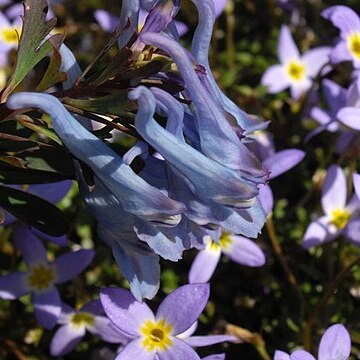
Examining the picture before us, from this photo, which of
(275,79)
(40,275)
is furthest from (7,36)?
(40,275)

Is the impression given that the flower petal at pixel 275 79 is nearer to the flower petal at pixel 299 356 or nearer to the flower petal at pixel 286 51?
the flower petal at pixel 286 51

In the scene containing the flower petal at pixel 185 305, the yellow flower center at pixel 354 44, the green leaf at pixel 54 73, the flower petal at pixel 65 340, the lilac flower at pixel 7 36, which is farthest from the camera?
the lilac flower at pixel 7 36

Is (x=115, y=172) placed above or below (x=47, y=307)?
above

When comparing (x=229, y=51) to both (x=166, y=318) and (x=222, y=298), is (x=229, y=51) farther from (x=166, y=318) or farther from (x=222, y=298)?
(x=166, y=318)

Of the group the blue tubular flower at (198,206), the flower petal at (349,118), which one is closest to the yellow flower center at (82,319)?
the blue tubular flower at (198,206)

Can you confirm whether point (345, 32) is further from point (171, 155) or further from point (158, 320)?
point (171, 155)

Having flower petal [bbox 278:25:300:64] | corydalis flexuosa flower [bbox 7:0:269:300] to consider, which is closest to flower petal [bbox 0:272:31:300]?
corydalis flexuosa flower [bbox 7:0:269:300]
